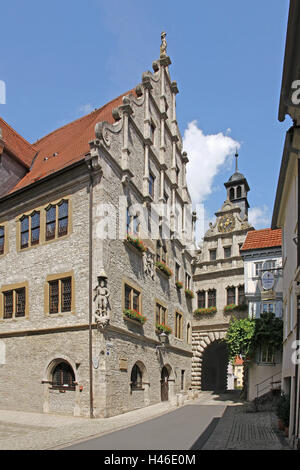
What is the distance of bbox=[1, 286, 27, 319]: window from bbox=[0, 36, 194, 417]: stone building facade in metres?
0.05

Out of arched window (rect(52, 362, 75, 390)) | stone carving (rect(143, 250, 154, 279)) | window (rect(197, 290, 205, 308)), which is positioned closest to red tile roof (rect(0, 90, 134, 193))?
stone carving (rect(143, 250, 154, 279))

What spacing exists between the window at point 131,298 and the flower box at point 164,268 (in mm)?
3077

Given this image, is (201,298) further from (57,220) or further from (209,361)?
(57,220)

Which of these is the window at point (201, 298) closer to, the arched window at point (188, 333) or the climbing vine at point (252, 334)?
the arched window at point (188, 333)

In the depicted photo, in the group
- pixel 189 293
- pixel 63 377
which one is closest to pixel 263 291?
pixel 189 293

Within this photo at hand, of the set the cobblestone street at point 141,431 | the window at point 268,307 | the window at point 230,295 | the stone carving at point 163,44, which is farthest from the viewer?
the window at point 230,295

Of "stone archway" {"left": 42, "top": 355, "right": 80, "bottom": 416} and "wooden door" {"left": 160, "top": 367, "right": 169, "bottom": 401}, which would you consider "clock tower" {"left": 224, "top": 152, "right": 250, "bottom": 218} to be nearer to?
"wooden door" {"left": 160, "top": 367, "right": 169, "bottom": 401}

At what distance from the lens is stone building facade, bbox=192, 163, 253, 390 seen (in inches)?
1192

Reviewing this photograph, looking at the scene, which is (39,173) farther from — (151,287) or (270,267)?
(270,267)

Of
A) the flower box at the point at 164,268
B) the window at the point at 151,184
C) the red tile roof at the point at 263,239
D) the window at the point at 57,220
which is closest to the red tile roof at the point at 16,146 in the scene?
the window at the point at 57,220

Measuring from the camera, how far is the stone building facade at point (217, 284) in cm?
3029

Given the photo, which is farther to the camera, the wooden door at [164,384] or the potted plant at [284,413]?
the wooden door at [164,384]

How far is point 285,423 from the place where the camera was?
1190cm
